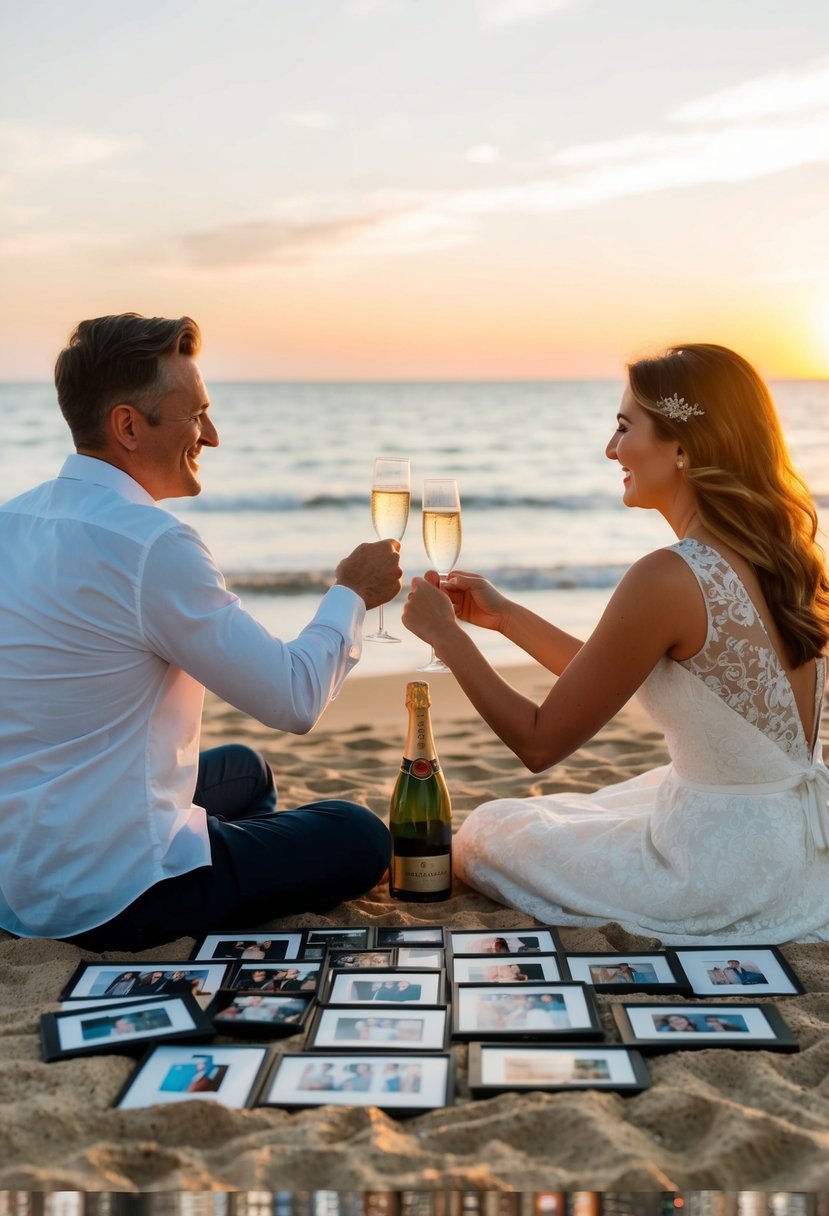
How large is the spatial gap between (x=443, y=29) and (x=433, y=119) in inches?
274

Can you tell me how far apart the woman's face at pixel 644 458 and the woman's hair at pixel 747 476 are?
39 millimetres

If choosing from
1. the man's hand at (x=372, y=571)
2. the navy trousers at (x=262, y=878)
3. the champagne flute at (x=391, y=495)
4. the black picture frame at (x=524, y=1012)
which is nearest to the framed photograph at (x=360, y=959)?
the black picture frame at (x=524, y=1012)

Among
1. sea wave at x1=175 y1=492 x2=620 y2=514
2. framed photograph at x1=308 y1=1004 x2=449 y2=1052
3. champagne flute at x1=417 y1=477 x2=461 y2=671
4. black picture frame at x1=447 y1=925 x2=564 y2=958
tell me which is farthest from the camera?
sea wave at x1=175 y1=492 x2=620 y2=514

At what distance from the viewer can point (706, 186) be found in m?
27.9

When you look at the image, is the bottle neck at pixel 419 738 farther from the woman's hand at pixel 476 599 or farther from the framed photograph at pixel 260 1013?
the framed photograph at pixel 260 1013

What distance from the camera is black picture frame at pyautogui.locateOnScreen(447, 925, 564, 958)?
10.8 feet

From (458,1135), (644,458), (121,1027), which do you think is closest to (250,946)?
(121,1027)

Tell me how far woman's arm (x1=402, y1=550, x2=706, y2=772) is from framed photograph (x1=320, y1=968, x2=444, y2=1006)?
749mm

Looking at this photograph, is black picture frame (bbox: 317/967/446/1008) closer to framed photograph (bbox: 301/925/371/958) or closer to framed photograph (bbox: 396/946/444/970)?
framed photograph (bbox: 396/946/444/970)

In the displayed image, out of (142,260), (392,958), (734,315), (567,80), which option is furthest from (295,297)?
(392,958)

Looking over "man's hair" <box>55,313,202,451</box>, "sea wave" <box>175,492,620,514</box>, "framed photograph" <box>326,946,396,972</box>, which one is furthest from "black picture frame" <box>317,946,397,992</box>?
"sea wave" <box>175,492,620,514</box>

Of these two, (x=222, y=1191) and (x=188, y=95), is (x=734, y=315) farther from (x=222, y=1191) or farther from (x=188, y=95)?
(x=222, y=1191)

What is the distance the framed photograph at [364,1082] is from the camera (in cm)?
246

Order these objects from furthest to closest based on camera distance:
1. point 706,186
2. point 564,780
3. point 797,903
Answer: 1. point 706,186
2. point 564,780
3. point 797,903
